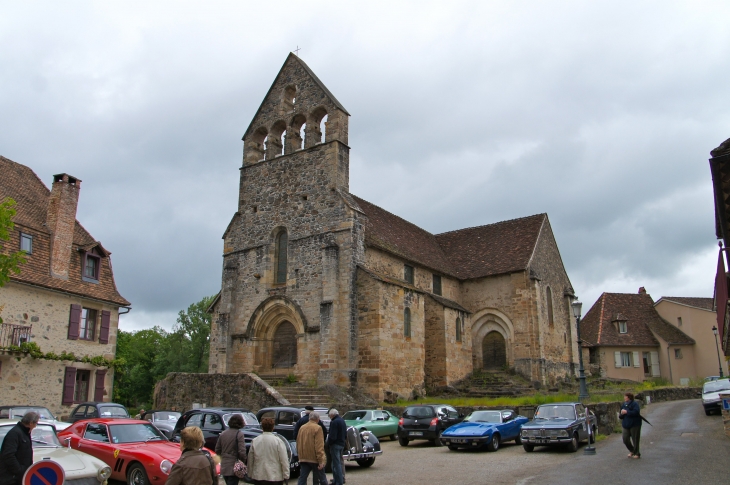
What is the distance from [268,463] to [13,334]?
1816cm

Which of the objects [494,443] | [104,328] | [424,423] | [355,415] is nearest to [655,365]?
[424,423]

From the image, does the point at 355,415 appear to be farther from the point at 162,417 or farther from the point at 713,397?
the point at 713,397

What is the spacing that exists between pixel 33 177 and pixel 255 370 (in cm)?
1402

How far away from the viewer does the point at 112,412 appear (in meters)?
17.0

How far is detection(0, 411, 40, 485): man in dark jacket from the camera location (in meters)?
A: 8.10

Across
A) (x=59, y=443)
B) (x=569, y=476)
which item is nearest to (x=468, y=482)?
(x=569, y=476)

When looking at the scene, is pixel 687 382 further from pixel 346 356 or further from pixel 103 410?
pixel 103 410

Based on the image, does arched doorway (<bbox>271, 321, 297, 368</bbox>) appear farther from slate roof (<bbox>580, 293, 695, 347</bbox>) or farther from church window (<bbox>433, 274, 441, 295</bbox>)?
slate roof (<bbox>580, 293, 695, 347</bbox>)

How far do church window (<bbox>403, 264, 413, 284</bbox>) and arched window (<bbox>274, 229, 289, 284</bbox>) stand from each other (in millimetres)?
6335

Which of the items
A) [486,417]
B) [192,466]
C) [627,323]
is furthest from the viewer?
[627,323]

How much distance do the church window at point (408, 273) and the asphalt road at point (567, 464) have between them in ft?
43.0

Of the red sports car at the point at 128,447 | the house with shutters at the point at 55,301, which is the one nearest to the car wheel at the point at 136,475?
the red sports car at the point at 128,447

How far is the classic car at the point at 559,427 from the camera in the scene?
15.8m

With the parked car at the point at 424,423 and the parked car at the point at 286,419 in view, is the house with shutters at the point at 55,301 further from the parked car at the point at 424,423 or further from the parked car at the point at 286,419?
the parked car at the point at 424,423
